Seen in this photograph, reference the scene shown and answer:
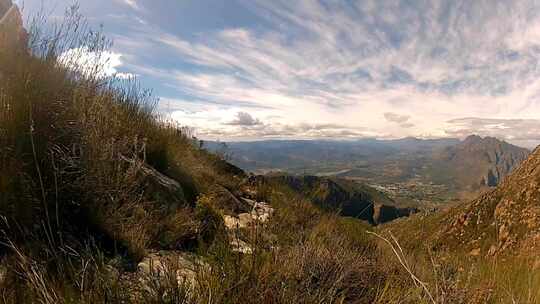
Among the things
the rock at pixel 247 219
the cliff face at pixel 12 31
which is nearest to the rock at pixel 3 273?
the rock at pixel 247 219

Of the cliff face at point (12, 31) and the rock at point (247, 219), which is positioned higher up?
the cliff face at point (12, 31)

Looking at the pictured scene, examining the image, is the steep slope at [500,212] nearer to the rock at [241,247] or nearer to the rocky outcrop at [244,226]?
the rocky outcrop at [244,226]

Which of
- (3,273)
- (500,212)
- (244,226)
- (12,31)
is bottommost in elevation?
(500,212)

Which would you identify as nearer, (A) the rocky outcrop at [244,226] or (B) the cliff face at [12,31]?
(A) the rocky outcrop at [244,226]

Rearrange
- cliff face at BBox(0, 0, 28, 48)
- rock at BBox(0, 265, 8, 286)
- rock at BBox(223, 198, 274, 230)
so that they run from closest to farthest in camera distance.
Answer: rock at BBox(0, 265, 8, 286), rock at BBox(223, 198, 274, 230), cliff face at BBox(0, 0, 28, 48)

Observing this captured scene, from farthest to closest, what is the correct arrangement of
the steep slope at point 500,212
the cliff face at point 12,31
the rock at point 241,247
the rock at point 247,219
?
the steep slope at point 500,212 → the cliff face at point 12,31 → the rock at point 247,219 → the rock at point 241,247

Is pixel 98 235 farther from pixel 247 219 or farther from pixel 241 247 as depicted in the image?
pixel 247 219

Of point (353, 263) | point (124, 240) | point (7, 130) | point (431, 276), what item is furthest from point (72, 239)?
point (431, 276)

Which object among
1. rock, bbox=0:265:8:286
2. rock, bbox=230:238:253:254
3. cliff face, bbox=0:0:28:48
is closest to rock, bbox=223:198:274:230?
rock, bbox=230:238:253:254

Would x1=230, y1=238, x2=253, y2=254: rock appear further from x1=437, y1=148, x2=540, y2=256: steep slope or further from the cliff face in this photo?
x1=437, y1=148, x2=540, y2=256: steep slope

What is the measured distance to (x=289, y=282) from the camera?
2.15 m

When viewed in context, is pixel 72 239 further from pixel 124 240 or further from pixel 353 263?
pixel 353 263

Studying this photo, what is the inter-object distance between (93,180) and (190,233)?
42.9 inches

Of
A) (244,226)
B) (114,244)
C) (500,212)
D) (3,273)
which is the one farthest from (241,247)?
(500,212)
